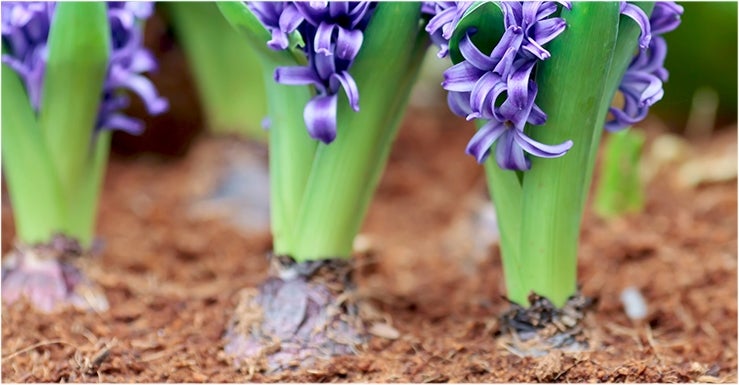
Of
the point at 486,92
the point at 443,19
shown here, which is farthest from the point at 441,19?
the point at 486,92

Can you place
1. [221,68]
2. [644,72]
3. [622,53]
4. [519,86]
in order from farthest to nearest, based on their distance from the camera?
[221,68]
[644,72]
[622,53]
[519,86]

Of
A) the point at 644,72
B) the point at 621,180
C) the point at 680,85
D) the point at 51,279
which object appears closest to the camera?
the point at 644,72

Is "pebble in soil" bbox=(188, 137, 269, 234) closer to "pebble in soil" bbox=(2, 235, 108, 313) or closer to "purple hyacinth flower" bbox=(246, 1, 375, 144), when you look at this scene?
"pebble in soil" bbox=(2, 235, 108, 313)

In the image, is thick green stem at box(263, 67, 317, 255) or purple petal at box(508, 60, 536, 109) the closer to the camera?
purple petal at box(508, 60, 536, 109)

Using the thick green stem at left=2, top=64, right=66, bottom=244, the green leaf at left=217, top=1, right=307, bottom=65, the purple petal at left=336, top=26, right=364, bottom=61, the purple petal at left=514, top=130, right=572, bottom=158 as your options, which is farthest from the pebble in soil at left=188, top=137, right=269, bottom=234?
the purple petal at left=514, top=130, right=572, bottom=158

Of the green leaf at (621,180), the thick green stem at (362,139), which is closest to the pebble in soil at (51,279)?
the thick green stem at (362,139)

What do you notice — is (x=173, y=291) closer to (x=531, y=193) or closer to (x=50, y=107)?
(x=50, y=107)

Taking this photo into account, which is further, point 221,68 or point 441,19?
point 221,68

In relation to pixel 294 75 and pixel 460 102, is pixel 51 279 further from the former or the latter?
pixel 460 102
